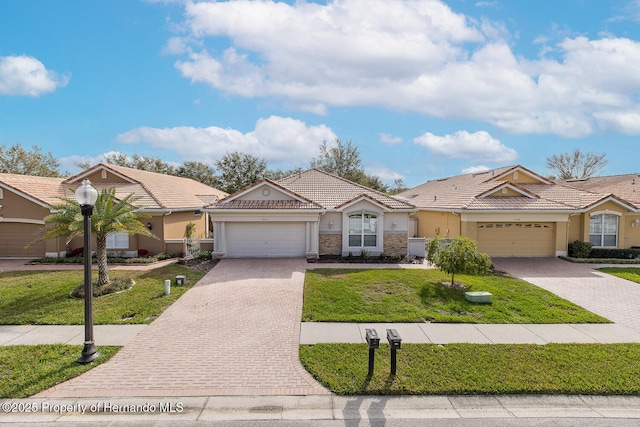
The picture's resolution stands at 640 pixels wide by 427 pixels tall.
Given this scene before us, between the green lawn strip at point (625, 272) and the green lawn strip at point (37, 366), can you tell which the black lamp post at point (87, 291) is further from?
the green lawn strip at point (625, 272)

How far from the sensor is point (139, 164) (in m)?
45.9

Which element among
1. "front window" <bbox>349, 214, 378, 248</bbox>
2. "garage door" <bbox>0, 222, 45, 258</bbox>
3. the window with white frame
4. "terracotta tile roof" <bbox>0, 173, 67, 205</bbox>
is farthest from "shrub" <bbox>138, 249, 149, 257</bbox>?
"front window" <bbox>349, 214, 378, 248</bbox>

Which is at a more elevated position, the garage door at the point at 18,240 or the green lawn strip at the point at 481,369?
the garage door at the point at 18,240

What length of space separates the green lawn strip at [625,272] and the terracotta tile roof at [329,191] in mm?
9415

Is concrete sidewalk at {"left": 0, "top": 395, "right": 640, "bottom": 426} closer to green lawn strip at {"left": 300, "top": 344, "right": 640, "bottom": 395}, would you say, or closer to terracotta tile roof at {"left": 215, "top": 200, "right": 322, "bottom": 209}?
green lawn strip at {"left": 300, "top": 344, "right": 640, "bottom": 395}

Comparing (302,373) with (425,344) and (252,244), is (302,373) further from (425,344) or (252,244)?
(252,244)

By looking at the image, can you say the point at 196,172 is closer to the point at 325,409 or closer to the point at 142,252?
the point at 142,252

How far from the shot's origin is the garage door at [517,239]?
1948 centimetres

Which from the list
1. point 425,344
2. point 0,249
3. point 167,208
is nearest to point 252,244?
point 167,208

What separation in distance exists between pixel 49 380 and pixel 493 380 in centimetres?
833

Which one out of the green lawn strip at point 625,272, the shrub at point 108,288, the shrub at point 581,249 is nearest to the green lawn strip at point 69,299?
the shrub at point 108,288

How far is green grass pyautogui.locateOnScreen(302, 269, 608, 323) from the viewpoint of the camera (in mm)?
9906

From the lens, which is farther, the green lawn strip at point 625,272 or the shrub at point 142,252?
the shrub at point 142,252

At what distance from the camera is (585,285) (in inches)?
547
